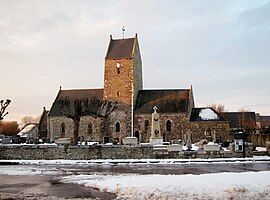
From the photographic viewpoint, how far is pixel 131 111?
5519 cm

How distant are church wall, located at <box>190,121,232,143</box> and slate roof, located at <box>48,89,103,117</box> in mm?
14594

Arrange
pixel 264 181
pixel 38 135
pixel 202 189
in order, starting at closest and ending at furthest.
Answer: pixel 202 189 → pixel 264 181 → pixel 38 135

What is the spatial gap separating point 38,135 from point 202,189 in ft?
182

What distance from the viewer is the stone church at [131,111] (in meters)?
53.4

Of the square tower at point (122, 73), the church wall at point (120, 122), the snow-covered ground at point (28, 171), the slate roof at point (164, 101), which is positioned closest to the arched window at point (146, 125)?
the slate roof at point (164, 101)

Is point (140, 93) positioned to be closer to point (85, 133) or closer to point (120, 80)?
point (120, 80)

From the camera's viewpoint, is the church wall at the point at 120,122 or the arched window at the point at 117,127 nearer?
the church wall at the point at 120,122

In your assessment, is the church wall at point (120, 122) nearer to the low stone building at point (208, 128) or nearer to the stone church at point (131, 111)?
the stone church at point (131, 111)

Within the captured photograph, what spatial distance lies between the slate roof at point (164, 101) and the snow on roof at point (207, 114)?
105 inches

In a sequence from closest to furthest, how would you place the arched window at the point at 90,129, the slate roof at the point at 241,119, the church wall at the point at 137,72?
the church wall at the point at 137,72
the arched window at the point at 90,129
the slate roof at the point at 241,119

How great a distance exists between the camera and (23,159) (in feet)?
112

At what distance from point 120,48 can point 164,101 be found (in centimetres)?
1011

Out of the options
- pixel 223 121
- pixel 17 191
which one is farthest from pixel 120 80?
pixel 17 191

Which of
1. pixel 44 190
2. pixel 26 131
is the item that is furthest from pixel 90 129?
pixel 44 190
